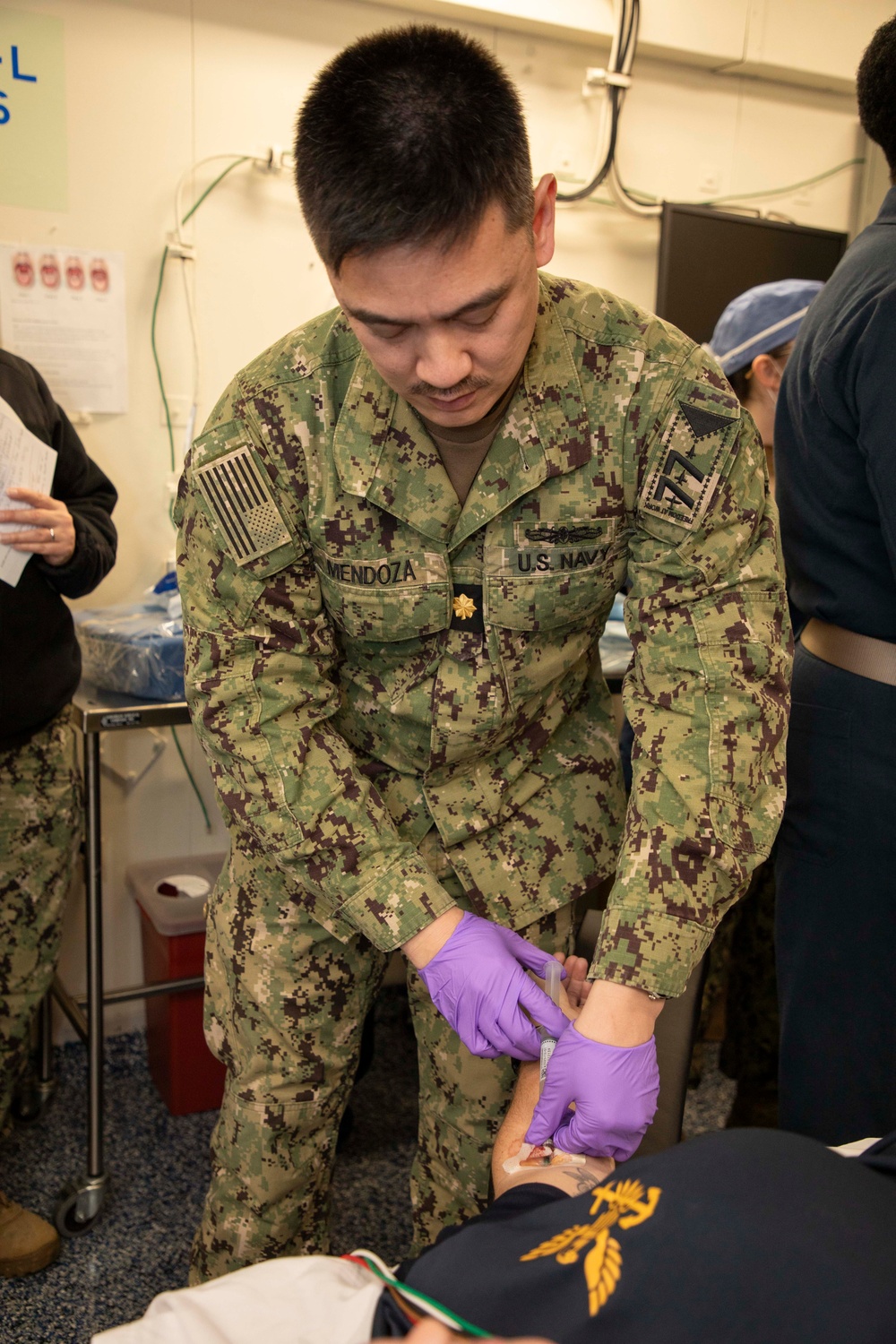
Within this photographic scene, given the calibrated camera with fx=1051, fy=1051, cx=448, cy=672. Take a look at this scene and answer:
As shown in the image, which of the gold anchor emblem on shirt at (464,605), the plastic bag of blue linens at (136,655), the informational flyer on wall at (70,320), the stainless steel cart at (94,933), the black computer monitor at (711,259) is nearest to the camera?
the gold anchor emblem on shirt at (464,605)

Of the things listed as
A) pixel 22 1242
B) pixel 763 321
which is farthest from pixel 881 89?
→ pixel 22 1242

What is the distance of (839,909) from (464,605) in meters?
0.70

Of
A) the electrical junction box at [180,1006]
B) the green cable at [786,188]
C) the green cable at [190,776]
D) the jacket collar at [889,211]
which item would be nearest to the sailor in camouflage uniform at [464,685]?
the jacket collar at [889,211]

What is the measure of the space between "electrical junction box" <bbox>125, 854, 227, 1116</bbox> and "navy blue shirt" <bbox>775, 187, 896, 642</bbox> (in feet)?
4.79

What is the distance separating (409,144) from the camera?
897 mm

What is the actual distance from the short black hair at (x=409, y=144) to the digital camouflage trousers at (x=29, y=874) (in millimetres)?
1302

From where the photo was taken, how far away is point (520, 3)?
98.3 inches

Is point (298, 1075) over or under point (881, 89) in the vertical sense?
under

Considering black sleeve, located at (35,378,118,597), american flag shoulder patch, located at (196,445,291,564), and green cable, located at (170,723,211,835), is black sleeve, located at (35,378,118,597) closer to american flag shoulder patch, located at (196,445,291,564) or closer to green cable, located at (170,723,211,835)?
green cable, located at (170,723,211,835)

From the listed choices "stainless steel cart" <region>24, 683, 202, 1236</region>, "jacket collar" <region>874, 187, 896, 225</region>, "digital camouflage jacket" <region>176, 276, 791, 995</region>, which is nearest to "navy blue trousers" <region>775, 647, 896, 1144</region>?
"digital camouflage jacket" <region>176, 276, 791, 995</region>

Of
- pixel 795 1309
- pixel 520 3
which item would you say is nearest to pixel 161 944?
pixel 795 1309

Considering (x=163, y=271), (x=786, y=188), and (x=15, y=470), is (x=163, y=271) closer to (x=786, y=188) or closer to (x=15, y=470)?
(x=15, y=470)

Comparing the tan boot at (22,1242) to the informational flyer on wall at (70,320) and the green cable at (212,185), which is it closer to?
the informational flyer on wall at (70,320)

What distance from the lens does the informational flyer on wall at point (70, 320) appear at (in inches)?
89.6
